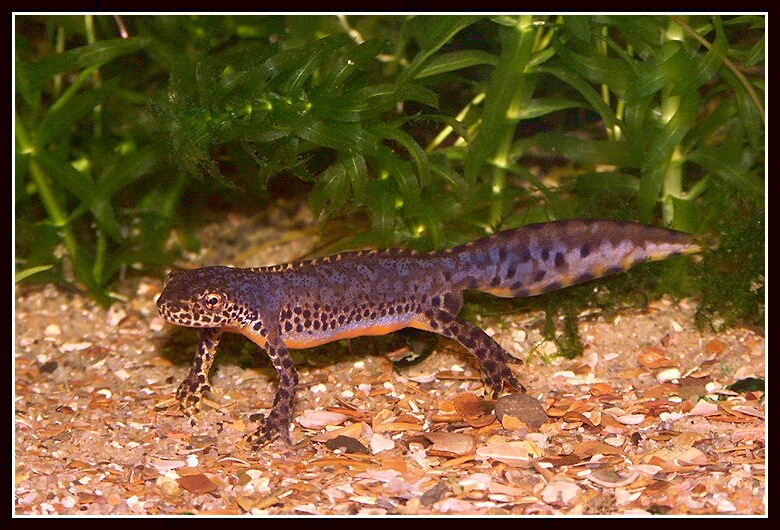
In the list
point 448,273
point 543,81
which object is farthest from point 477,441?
point 543,81

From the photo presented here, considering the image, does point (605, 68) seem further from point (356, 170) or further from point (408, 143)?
point (356, 170)

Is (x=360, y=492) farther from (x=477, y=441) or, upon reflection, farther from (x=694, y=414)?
(x=694, y=414)

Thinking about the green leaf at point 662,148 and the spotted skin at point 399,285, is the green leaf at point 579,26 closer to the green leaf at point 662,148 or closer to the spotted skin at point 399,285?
the green leaf at point 662,148

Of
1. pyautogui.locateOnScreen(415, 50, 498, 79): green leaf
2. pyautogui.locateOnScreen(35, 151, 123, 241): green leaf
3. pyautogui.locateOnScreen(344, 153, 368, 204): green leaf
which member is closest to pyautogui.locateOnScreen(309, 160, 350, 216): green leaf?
pyautogui.locateOnScreen(344, 153, 368, 204): green leaf

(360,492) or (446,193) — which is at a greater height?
(446,193)

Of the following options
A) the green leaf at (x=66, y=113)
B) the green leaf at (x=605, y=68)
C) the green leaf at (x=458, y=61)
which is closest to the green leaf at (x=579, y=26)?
the green leaf at (x=605, y=68)

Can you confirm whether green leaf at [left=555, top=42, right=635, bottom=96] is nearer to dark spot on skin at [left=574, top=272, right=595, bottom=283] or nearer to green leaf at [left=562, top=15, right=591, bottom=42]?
green leaf at [left=562, top=15, right=591, bottom=42]
